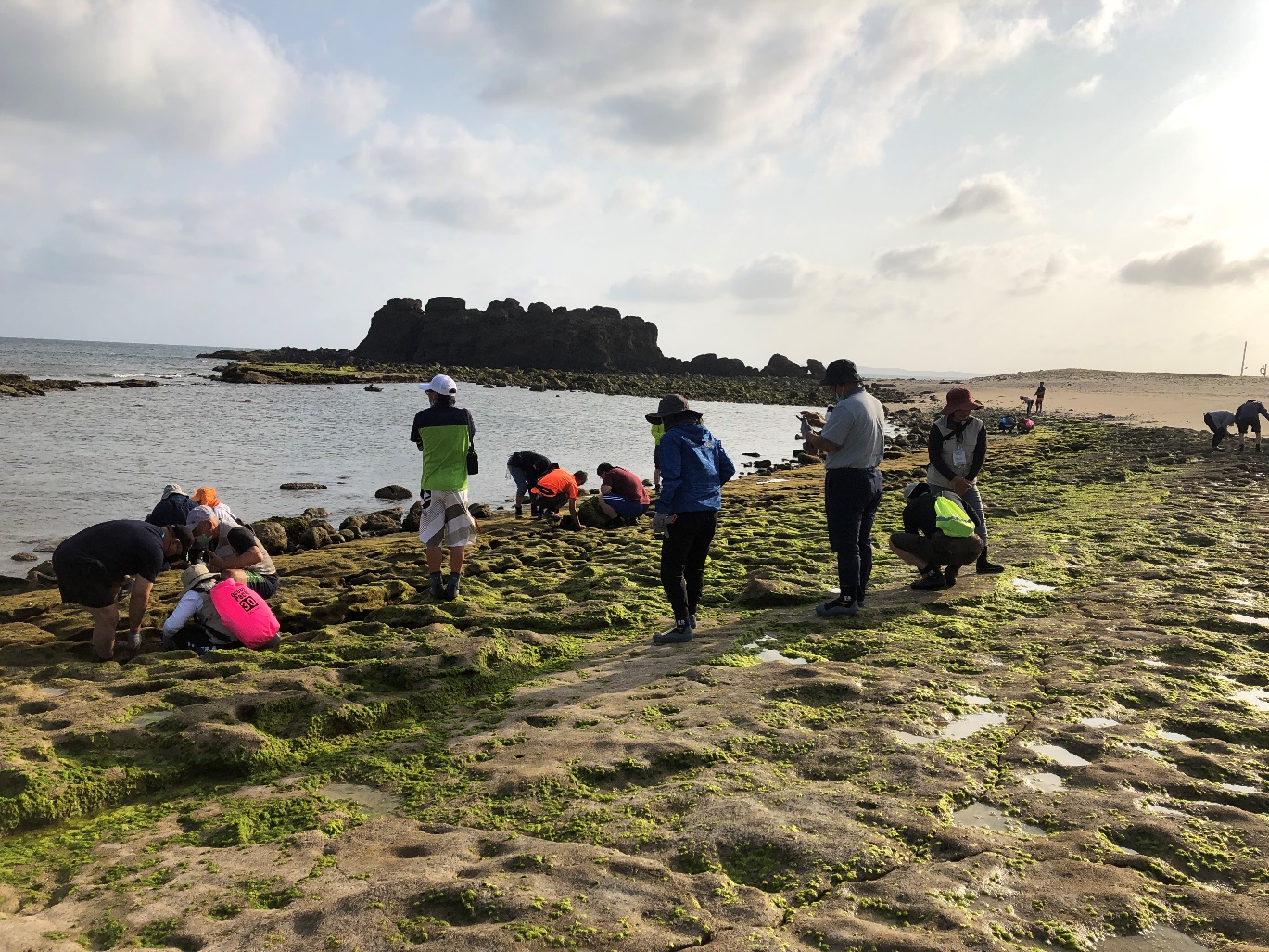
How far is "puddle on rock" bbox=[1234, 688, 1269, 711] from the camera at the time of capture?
4.95 meters

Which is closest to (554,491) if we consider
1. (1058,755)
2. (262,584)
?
(262,584)

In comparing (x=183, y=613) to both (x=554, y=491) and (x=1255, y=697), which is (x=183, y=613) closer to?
(x=554, y=491)

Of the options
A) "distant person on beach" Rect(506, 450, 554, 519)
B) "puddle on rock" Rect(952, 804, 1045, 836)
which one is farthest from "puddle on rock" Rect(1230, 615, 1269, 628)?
"distant person on beach" Rect(506, 450, 554, 519)

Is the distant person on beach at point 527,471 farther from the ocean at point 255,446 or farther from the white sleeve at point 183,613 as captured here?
the white sleeve at point 183,613

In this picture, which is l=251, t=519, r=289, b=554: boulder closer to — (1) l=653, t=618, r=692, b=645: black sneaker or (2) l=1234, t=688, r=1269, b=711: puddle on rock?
(1) l=653, t=618, r=692, b=645: black sneaker

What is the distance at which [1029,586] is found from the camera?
8.16 metres

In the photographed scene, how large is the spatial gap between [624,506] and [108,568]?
26.1 feet

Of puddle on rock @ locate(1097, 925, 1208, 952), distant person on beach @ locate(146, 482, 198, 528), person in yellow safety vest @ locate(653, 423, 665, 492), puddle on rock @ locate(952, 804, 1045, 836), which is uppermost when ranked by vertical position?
person in yellow safety vest @ locate(653, 423, 665, 492)

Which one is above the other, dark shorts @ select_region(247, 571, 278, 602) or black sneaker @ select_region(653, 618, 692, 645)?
dark shorts @ select_region(247, 571, 278, 602)

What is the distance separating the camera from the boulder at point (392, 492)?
18234mm

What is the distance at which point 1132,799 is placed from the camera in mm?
3818

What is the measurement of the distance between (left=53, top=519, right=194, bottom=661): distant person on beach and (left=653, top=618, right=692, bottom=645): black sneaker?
4.46 meters

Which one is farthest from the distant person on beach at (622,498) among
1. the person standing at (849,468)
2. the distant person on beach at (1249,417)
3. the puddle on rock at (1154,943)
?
the distant person on beach at (1249,417)

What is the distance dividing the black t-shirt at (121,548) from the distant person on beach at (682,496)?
4422 millimetres
